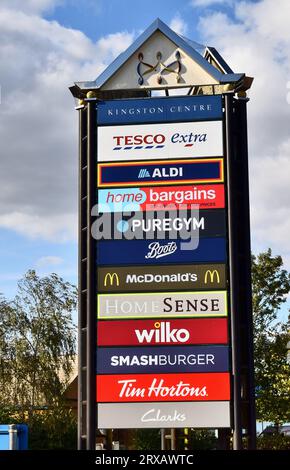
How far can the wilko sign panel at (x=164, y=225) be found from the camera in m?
21.5

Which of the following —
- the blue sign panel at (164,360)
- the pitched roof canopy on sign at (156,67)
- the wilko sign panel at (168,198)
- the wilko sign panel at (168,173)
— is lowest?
the blue sign panel at (164,360)

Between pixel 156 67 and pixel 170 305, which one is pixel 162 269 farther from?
pixel 156 67

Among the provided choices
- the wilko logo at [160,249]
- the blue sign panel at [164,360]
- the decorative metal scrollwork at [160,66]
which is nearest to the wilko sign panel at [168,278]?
the wilko logo at [160,249]

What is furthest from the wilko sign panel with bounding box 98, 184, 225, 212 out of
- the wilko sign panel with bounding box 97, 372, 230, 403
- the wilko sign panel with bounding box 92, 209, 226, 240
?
the wilko sign panel with bounding box 97, 372, 230, 403

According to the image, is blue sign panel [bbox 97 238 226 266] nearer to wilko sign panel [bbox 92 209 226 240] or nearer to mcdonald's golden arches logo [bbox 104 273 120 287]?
wilko sign panel [bbox 92 209 226 240]

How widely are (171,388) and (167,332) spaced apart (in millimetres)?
1458

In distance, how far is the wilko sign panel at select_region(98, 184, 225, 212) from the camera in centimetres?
2169

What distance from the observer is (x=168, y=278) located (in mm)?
21406

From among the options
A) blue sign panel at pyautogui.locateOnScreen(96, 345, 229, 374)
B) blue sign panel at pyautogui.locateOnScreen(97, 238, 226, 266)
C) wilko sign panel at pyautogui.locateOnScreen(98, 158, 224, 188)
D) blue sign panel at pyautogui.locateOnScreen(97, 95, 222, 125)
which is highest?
blue sign panel at pyautogui.locateOnScreen(97, 95, 222, 125)

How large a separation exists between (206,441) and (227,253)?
77.7 ft

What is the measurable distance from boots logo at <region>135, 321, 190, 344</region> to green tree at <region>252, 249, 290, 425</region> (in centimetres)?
2063

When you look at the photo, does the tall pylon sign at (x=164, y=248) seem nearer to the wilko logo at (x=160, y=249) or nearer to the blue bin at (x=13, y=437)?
the wilko logo at (x=160, y=249)

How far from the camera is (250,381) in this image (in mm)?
21172

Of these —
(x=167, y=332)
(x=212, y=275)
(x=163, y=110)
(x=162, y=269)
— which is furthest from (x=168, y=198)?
(x=167, y=332)
